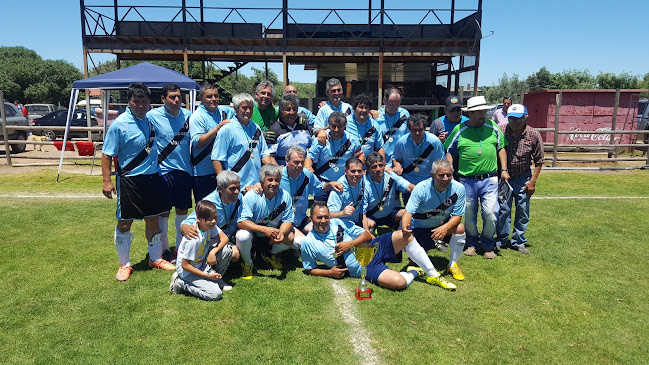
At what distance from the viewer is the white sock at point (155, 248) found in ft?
16.7

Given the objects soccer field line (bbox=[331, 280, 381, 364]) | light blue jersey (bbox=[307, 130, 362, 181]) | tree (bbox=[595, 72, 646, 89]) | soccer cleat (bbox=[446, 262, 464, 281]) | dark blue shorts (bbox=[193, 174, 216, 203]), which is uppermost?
tree (bbox=[595, 72, 646, 89])

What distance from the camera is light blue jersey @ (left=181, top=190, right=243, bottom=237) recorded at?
461 centimetres

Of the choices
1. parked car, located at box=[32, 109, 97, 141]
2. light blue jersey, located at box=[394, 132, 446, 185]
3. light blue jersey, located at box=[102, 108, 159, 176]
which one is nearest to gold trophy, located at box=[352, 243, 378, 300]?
light blue jersey, located at box=[394, 132, 446, 185]

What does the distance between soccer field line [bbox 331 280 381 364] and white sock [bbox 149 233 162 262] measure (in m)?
2.08

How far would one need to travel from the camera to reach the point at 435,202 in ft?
16.0

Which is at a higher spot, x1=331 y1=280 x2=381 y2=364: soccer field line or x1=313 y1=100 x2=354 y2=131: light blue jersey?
x1=313 y1=100 x2=354 y2=131: light blue jersey

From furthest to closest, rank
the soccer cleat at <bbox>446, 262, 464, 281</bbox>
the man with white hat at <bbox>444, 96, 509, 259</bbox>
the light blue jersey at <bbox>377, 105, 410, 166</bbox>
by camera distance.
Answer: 1. the light blue jersey at <bbox>377, 105, 410, 166</bbox>
2. the man with white hat at <bbox>444, 96, 509, 259</bbox>
3. the soccer cleat at <bbox>446, 262, 464, 281</bbox>

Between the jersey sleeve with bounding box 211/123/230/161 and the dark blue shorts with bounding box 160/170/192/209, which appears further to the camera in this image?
the dark blue shorts with bounding box 160/170/192/209

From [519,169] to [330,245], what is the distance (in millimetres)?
2809

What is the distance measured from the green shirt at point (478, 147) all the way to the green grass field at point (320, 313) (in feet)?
3.74

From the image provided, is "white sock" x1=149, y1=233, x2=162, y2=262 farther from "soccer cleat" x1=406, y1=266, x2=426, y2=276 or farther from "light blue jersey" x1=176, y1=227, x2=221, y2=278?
"soccer cleat" x1=406, y1=266, x2=426, y2=276

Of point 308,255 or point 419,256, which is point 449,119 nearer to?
point 419,256

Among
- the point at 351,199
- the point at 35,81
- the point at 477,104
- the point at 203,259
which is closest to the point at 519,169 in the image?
the point at 477,104

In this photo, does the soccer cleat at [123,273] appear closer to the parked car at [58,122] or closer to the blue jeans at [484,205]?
the blue jeans at [484,205]
